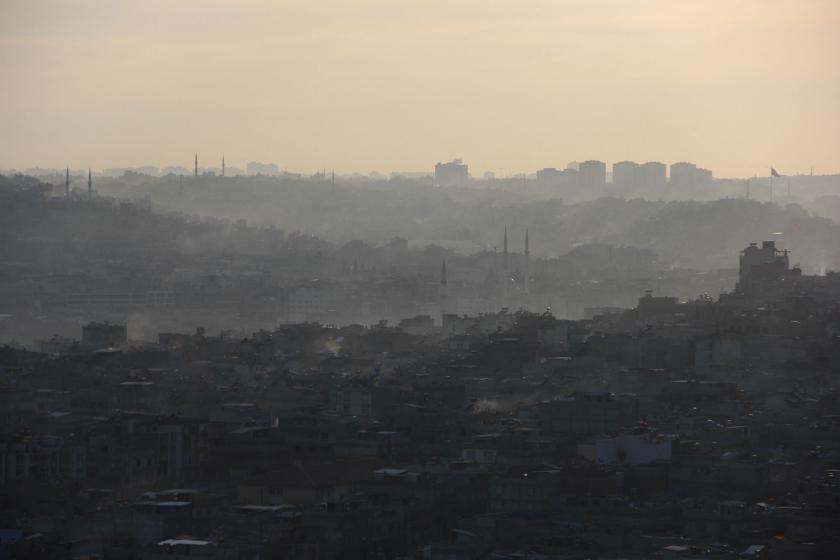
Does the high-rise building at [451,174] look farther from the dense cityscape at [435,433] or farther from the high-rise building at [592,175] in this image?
the dense cityscape at [435,433]

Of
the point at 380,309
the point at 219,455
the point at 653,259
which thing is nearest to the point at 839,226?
the point at 653,259

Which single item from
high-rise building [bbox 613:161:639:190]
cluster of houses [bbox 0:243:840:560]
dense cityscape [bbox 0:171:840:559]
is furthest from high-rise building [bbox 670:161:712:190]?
cluster of houses [bbox 0:243:840:560]

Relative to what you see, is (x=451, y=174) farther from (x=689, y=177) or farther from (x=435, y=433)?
(x=435, y=433)

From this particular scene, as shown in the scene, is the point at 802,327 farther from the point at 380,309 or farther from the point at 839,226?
the point at 839,226

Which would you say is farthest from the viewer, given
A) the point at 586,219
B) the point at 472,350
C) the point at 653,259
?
the point at 586,219

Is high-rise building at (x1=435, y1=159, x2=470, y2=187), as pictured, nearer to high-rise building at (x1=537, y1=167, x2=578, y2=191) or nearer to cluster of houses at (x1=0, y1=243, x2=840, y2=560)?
high-rise building at (x1=537, y1=167, x2=578, y2=191)

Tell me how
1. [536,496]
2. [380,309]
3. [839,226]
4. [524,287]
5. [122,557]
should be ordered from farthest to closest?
[839,226]
[524,287]
[380,309]
[536,496]
[122,557]

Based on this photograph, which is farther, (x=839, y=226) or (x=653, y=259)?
(x=839, y=226)
